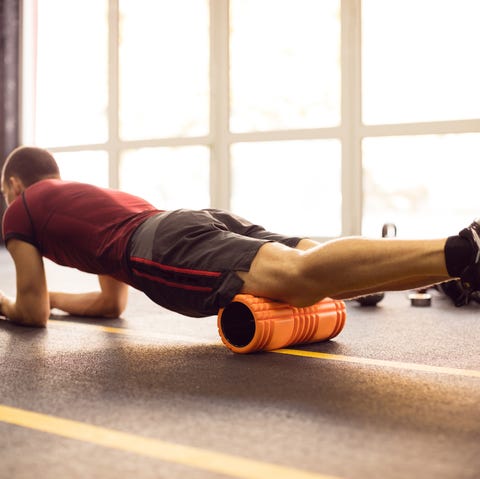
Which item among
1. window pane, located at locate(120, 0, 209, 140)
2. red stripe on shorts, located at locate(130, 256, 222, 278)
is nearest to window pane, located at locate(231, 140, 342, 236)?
window pane, located at locate(120, 0, 209, 140)

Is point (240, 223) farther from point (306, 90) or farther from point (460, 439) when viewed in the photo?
point (306, 90)

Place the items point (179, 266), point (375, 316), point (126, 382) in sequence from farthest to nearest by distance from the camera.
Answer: point (375, 316) → point (179, 266) → point (126, 382)

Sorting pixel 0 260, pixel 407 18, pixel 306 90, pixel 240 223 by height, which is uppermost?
pixel 407 18

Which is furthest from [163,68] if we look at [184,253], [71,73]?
[184,253]

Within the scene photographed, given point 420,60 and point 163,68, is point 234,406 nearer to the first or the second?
point 420,60

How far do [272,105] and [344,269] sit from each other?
507cm

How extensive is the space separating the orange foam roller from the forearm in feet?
3.43

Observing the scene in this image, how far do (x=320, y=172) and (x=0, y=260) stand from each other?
316 cm

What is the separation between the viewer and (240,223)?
9.02ft

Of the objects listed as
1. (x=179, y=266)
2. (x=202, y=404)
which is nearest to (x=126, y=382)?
(x=202, y=404)

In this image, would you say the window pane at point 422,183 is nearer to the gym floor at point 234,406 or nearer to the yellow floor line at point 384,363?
the gym floor at point 234,406

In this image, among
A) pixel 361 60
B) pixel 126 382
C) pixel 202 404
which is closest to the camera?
pixel 202 404

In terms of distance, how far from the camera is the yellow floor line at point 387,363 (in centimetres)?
217

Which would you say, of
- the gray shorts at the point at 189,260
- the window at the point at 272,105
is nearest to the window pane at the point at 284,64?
the window at the point at 272,105
